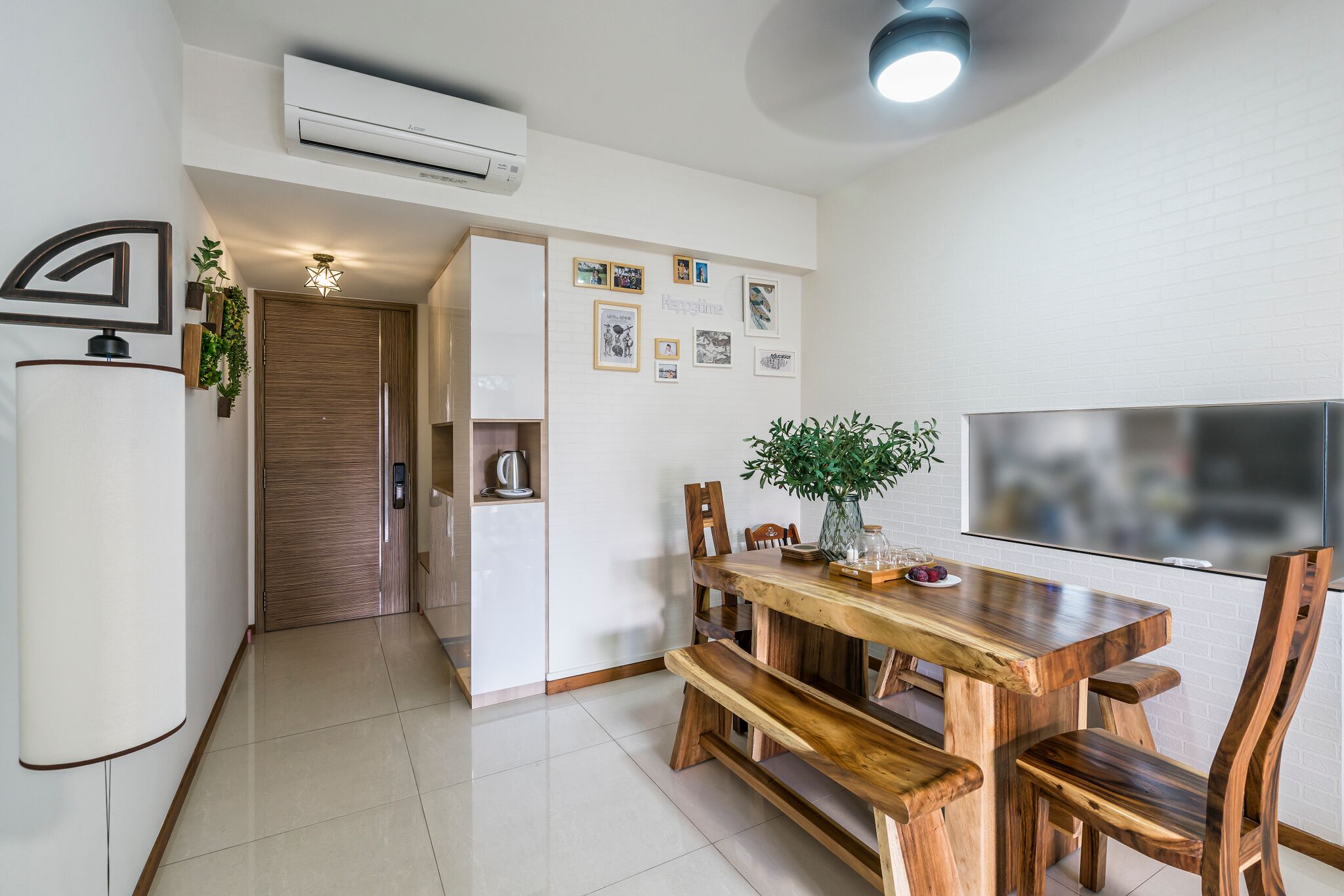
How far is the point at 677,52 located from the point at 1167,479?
2.77m

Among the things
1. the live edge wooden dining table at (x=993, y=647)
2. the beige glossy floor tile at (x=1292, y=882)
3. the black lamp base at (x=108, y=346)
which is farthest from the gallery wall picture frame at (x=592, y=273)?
the beige glossy floor tile at (x=1292, y=882)

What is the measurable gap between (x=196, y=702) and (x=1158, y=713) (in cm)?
411

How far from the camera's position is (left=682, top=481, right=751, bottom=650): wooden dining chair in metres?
2.97

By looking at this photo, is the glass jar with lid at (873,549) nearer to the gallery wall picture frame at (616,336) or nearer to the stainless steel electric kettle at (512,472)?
the gallery wall picture frame at (616,336)

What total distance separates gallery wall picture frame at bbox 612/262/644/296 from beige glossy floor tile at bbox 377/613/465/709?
100.0 inches

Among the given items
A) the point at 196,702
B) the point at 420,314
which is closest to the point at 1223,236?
the point at 196,702

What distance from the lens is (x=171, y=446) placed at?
117 centimetres

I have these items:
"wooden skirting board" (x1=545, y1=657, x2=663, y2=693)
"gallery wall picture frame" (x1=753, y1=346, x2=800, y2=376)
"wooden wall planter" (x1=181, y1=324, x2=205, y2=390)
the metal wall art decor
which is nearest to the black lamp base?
the metal wall art decor

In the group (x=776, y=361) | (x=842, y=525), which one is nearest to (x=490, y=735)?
(x=842, y=525)

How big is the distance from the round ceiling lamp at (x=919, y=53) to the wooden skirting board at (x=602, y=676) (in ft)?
10.7

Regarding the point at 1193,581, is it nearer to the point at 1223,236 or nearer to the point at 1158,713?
the point at 1158,713

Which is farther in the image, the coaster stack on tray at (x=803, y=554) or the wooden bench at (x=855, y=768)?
the coaster stack on tray at (x=803, y=554)

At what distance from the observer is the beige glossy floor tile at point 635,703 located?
10.1 feet

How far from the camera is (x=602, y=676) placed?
143 inches
